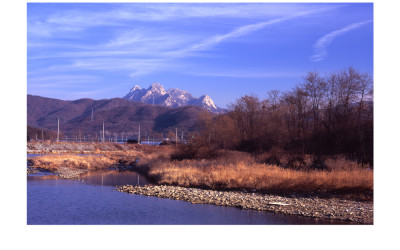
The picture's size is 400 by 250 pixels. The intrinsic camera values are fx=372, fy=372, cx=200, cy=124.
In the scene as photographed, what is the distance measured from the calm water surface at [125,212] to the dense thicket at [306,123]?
14340 millimetres

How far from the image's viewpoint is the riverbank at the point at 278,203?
49.2 ft

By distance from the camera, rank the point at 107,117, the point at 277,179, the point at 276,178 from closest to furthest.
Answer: the point at 277,179, the point at 276,178, the point at 107,117

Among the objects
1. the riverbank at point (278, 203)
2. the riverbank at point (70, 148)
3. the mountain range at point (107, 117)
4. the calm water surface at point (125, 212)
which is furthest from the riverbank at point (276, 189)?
the mountain range at point (107, 117)

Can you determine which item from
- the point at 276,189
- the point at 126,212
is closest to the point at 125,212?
the point at 126,212

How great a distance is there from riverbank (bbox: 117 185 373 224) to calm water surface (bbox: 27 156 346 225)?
0.65 meters

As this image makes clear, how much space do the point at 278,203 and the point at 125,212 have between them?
6.89m

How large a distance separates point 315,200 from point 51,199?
1317 centimetres

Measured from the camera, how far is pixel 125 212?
15938 mm

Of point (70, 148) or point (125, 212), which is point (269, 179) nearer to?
point (125, 212)

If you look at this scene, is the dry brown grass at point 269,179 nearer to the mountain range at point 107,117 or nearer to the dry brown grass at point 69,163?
the dry brown grass at point 69,163

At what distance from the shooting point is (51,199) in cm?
1889

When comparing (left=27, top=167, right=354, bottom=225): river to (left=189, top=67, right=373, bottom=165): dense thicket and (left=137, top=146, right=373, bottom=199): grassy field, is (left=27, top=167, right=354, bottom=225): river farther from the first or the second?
(left=189, top=67, right=373, bottom=165): dense thicket

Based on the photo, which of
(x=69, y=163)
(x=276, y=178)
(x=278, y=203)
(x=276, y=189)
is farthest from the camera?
(x=69, y=163)
